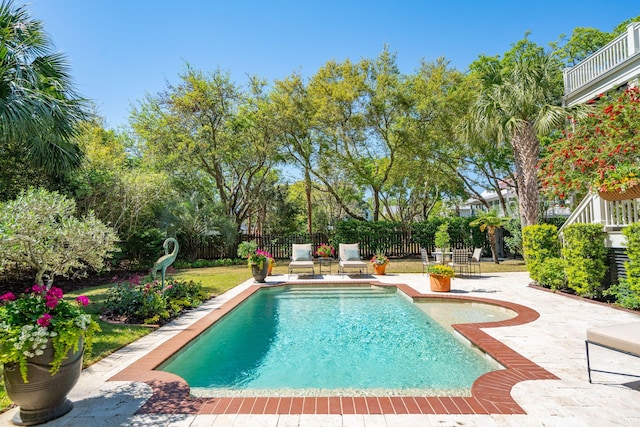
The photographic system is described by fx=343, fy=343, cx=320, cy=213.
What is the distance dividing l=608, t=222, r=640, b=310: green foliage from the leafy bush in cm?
803

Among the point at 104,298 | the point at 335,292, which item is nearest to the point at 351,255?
the point at 335,292

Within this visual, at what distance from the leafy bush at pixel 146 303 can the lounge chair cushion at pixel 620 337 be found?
5.95 m

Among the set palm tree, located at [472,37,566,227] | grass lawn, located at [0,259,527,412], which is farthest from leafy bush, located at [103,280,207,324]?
palm tree, located at [472,37,566,227]

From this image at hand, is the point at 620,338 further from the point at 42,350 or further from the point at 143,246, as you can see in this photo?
the point at 143,246

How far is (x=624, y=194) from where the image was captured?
229 inches

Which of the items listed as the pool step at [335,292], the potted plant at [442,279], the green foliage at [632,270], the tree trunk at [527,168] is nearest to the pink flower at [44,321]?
the pool step at [335,292]

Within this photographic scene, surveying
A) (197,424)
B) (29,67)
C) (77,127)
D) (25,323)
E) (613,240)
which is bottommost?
(197,424)

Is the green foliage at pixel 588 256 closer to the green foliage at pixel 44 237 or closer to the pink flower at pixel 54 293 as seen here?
the pink flower at pixel 54 293

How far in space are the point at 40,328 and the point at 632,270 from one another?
8.10 meters

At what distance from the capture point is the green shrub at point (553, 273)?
26.2 feet

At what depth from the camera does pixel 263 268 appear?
10609 mm

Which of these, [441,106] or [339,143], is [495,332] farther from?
[339,143]

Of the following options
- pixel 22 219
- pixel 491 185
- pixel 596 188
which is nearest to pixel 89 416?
pixel 22 219

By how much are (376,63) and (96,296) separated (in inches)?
628
